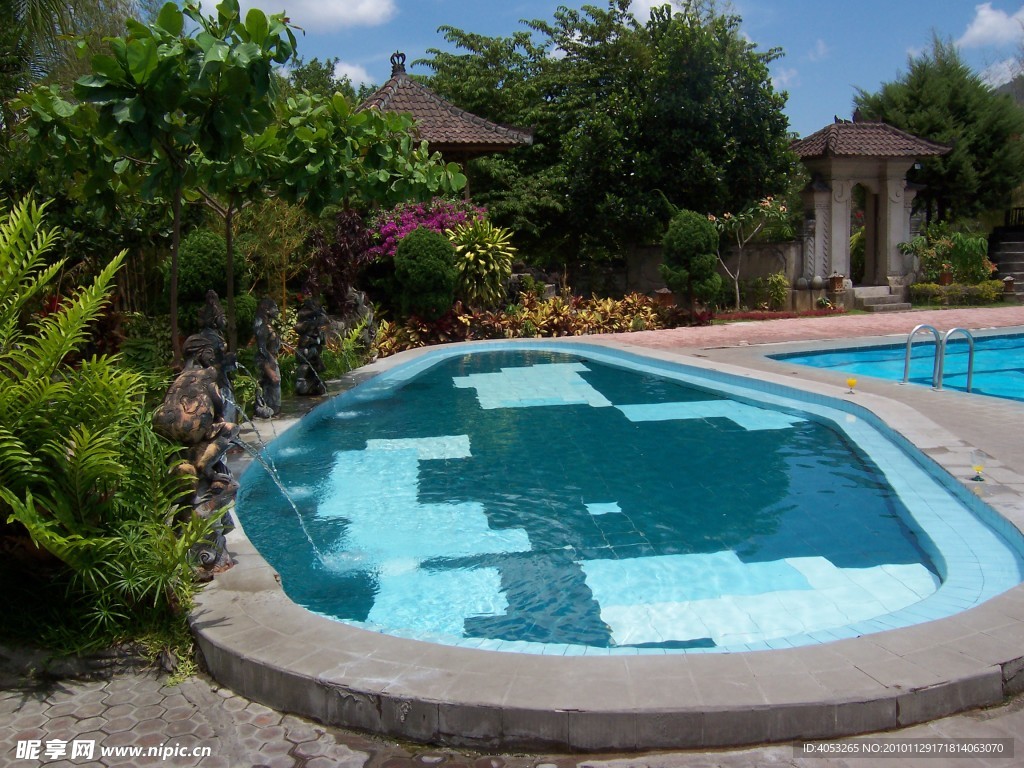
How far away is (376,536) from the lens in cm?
609

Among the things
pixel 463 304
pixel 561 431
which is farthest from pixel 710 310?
pixel 561 431

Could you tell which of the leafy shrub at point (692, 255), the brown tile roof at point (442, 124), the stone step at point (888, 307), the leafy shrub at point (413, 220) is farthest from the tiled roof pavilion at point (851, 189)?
the leafy shrub at point (413, 220)

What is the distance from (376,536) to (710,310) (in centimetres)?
1504

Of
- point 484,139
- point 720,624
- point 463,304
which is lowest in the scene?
point 720,624

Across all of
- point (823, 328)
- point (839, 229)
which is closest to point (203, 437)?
point (823, 328)

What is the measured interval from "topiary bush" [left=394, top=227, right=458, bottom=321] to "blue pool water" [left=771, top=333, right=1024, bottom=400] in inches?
234

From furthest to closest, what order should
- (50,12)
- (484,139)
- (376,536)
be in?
(484,139) < (50,12) < (376,536)

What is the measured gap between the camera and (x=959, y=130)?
79.7 feet

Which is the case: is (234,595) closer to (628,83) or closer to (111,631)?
(111,631)

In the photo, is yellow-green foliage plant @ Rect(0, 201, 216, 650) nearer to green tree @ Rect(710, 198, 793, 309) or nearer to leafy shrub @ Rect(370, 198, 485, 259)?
leafy shrub @ Rect(370, 198, 485, 259)

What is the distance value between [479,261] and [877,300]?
34.7 ft

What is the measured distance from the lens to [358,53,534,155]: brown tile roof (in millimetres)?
18234

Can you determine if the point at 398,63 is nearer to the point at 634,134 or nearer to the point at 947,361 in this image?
the point at 634,134

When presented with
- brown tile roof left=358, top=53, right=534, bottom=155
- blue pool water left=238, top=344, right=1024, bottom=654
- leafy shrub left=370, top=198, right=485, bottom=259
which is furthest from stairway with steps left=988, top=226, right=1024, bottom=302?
blue pool water left=238, top=344, right=1024, bottom=654
